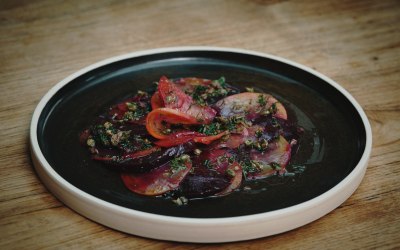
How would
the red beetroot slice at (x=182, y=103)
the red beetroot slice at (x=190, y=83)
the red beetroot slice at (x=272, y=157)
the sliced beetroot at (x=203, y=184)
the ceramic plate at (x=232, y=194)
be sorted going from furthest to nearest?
the red beetroot slice at (x=190, y=83), the red beetroot slice at (x=182, y=103), the red beetroot slice at (x=272, y=157), the sliced beetroot at (x=203, y=184), the ceramic plate at (x=232, y=194)

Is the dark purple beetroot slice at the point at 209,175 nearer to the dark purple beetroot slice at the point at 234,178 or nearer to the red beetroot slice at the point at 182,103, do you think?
the dark purple beetroot slice at the point at 234,178

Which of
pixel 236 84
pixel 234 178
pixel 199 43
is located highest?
pixel 234 178

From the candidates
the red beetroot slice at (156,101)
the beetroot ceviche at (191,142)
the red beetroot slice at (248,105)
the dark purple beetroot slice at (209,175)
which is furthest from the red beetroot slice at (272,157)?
the red beetroot slice at (156,101)

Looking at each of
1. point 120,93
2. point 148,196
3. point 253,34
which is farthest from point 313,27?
point 148,196

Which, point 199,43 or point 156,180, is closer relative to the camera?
point 156,180

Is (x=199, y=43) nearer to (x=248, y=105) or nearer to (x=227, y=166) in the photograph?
(x=248, y=105)

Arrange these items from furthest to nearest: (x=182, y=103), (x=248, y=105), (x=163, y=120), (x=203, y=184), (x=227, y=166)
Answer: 1. (x=248, y=105)
2. (x=182, y=103)
3. (x=163, y=120)
4. (x=227, y=166)
5. (x=203, y=184)

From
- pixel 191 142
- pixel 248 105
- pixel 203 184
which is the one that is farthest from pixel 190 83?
pixel 203 184
